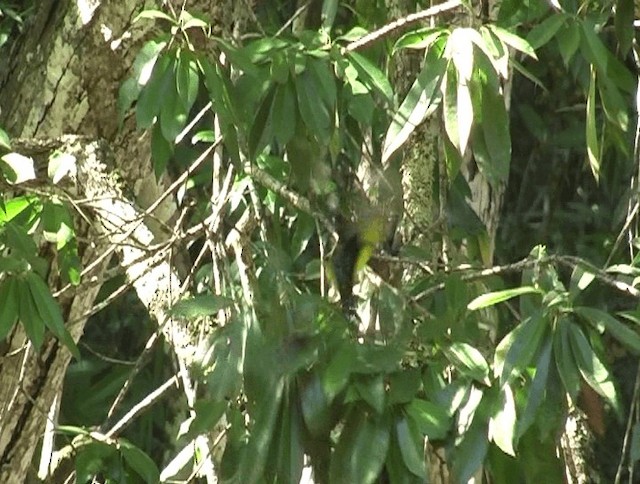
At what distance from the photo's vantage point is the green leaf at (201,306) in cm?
98

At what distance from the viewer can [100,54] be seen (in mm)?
1332

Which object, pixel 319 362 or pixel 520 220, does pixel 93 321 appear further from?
pixel 319 362

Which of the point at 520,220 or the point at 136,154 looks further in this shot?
the point at 520,220

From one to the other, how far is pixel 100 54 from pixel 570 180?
1627 mm

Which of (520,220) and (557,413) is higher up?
(520,220)

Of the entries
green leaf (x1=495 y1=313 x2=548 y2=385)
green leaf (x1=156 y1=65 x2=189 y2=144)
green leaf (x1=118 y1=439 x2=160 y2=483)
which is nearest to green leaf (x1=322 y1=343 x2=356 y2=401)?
green leaf (x1=495 y1=313 x2=548 y2=385)

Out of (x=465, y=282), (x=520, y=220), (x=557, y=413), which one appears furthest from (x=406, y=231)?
(x=520, y=220)

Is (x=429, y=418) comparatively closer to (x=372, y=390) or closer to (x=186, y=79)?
(x=372, y=390)

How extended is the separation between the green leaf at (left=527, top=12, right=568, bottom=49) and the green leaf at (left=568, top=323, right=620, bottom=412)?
9.9 inches

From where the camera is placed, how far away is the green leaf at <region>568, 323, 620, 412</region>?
0.91 metres

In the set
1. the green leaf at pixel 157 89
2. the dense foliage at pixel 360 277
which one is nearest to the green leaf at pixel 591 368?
the dense foliage at pixel 360 277

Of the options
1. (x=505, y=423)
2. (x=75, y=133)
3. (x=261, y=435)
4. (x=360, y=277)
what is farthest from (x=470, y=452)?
(x=75, y=133)

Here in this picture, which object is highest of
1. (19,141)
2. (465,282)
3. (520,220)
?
(520,220)

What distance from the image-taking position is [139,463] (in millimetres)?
1168
